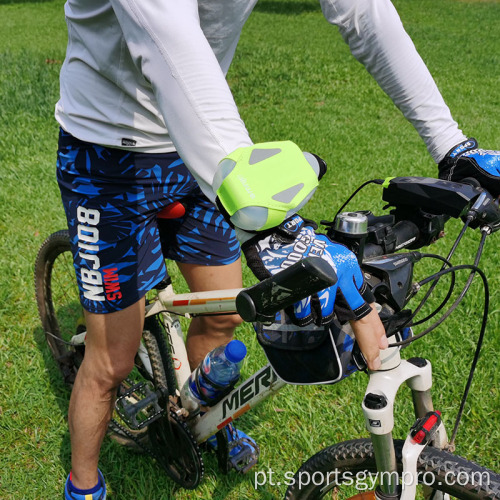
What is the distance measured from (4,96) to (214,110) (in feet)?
25.8

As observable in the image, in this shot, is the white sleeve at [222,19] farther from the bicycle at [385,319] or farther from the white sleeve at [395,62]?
the bicycle at [385,319]

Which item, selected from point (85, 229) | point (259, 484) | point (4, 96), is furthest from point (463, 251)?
point (4, 96)

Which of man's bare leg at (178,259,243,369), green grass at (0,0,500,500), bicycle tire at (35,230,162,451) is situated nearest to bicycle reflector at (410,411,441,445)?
man's bare leg at (178,259,243,369)

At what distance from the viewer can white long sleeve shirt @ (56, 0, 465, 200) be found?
1.23m

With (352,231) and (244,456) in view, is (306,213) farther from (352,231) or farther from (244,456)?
(352,231)

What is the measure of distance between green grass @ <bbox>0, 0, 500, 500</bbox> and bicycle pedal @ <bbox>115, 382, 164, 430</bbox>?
0.39 metres

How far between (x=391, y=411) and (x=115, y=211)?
1.08 meters

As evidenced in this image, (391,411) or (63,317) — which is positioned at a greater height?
(391,411)

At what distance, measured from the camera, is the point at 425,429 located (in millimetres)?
1574

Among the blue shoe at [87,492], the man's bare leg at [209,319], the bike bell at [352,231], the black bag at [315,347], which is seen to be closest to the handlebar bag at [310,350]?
the black bag at [315,347]

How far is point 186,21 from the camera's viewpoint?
48.9 inches

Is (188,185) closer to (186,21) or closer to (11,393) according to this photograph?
(186,21)

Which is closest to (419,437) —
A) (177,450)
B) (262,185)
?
(262,185)

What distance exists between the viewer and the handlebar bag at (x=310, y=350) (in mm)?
1451
